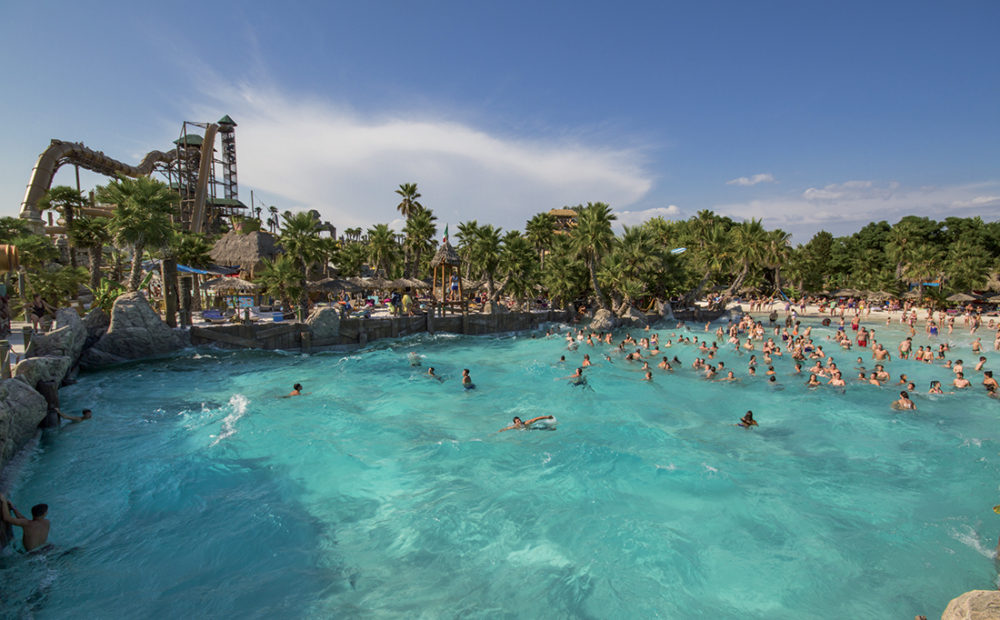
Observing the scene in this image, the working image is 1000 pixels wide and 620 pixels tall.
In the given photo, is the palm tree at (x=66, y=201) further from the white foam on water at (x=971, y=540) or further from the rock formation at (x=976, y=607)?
the white foam on water at (x=971, y=540)

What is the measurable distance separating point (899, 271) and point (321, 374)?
5400 cm

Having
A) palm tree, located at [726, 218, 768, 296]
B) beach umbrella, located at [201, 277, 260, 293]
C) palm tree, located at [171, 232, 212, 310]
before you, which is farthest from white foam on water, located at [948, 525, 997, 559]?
palm tree, located at [171, 232, 212, 310]

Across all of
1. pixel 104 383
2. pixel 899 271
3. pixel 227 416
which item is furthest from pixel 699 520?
pixel 899 271

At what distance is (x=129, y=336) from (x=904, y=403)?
1219 inches

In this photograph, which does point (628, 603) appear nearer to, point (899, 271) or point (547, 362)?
point (547, 362)

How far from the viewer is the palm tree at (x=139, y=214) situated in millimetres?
22188

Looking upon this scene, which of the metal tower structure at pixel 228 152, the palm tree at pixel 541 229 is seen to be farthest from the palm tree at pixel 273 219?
the palm tree at pixel 541 229

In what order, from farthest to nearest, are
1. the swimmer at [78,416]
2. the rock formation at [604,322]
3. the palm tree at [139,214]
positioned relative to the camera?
1. the rock formation at [604,322]
2. the palm tree at [139,214]
3. the swimmer at [78,416]

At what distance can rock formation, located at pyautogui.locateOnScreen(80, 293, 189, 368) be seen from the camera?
20.4m

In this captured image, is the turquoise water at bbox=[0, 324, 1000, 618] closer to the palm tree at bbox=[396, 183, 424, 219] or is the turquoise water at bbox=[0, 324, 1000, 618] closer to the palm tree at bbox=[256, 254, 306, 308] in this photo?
the palm tree at bbox=[256, 254, 306, 308]

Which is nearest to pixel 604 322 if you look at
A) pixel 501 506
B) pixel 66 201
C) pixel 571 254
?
pixel 571 254

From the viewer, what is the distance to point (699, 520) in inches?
388

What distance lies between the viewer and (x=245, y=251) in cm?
3762

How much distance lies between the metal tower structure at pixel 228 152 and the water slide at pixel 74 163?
1655 cm
